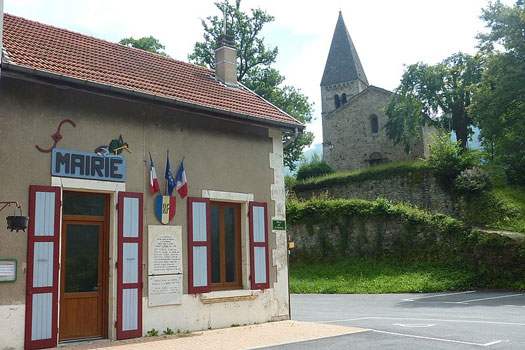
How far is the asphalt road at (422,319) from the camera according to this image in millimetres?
7875

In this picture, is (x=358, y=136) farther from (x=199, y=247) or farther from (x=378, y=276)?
(x=199, y=247)

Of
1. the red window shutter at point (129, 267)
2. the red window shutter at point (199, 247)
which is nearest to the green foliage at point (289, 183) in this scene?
the red window shutter at point (199, 247)

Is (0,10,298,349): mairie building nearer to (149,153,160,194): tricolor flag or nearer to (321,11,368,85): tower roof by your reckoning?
(149,153,160,194): tricolor flag

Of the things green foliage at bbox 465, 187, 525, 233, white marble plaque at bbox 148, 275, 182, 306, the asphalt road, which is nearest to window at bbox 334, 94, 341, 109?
green foliage at bbox 465, 187, 525, 233

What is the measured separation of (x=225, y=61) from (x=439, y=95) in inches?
1018

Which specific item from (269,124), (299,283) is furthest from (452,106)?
(269,124)

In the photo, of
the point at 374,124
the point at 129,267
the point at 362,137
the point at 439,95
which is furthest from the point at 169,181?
the point at 374,124

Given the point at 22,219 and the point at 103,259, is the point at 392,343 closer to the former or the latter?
the point at 103,259

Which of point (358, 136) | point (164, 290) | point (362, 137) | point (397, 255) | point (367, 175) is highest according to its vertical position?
point (358, 136)

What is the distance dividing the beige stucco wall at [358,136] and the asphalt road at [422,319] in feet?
80.2

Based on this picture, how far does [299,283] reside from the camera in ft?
72.7

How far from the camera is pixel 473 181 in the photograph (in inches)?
1010

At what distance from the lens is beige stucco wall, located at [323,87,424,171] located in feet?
136

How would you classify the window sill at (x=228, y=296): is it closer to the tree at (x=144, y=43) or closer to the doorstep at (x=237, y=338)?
the doorstep at (x=237, y=338)
